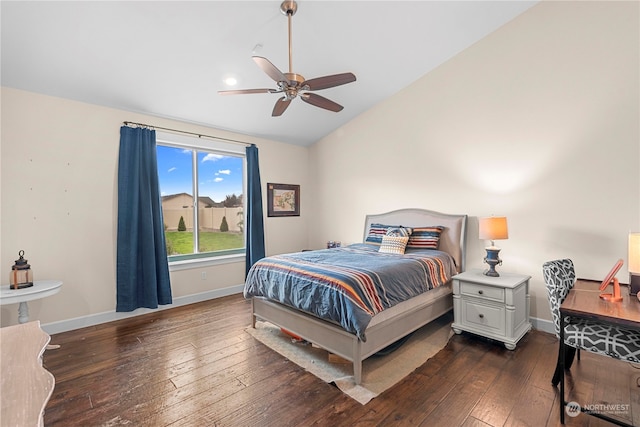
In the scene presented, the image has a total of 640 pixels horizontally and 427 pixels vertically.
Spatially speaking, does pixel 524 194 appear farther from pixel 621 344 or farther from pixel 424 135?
pixel 621 344

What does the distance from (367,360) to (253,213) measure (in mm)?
3032

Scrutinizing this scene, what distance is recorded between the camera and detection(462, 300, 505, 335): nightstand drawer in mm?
2760

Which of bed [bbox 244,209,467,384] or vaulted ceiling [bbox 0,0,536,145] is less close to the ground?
vaulted ceiling [bbox 0,0,536,145]

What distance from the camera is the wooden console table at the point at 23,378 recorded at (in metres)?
0.80

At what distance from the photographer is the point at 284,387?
2.23 metres

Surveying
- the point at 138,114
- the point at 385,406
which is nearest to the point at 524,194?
the point at 385,406

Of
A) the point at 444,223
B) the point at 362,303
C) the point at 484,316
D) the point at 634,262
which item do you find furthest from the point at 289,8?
the point at 484,316

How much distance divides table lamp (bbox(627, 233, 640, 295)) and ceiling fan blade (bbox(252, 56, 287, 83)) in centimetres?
262

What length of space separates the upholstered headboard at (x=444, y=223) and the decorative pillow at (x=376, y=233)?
203 mm

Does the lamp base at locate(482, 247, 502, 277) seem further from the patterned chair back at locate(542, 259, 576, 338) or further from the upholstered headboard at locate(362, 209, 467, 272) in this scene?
the patterned chair back at locate(542, 259, 576, 338)

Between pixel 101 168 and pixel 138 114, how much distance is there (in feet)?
2.76

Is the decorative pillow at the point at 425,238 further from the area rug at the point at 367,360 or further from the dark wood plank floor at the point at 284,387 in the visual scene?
the dark wood plank floor at the point at 284,387

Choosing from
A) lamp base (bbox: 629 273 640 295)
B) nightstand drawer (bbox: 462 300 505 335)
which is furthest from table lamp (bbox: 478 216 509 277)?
lamp base (bbox: 629 273 640 295)

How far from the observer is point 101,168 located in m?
3.54
